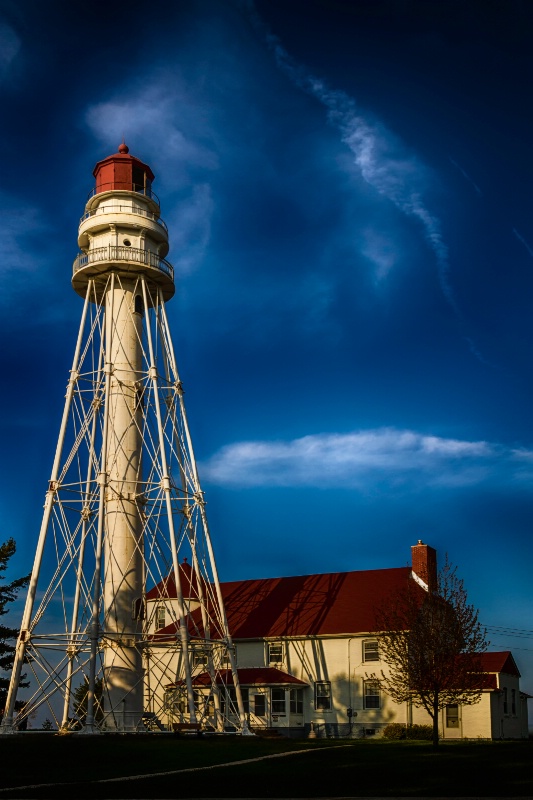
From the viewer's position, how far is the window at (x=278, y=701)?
4169cm

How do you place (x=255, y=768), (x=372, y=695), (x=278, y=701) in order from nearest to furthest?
(x=255, y=768), (x=372, y=695), (x=278, y=701)

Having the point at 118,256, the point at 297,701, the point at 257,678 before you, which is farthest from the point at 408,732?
the point at 118,256

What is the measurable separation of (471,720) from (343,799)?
2684 cm

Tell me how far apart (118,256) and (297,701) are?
2192cm

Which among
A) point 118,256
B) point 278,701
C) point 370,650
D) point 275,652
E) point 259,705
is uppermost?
point 118,256

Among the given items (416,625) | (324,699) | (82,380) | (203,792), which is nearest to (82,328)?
(82,380)

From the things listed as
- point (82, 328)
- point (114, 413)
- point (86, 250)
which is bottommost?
point (114, 413)

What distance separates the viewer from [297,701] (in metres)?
42.3

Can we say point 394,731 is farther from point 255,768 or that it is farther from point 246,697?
point 255,768

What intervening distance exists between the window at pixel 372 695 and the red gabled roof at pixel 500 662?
16.8 feet

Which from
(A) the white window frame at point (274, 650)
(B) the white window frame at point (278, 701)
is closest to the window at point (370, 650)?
(B) the white window frame at point (278, 701)

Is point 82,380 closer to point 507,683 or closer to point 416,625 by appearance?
point 416,625

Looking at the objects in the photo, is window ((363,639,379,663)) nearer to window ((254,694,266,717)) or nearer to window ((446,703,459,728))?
window ((446,703,459,728))

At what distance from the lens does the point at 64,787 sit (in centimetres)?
1838
